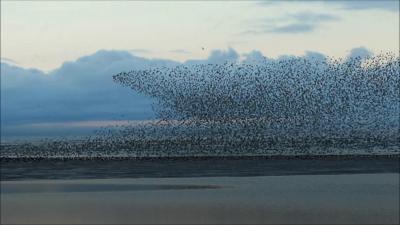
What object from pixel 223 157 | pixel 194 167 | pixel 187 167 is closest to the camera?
Result: pixel 194 167

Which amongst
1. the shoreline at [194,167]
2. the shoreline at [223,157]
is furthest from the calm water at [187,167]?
the shoreline at [223,157]

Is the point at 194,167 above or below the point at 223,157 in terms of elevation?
below

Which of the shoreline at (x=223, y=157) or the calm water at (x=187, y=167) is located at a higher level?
the shoreline at (x=223, y=157)

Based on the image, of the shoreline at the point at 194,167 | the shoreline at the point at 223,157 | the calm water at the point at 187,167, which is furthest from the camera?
the shoreline at the point at 223,157

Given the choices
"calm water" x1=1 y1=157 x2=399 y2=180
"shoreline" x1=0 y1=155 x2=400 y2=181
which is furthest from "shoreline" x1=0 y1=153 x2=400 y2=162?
"calm water" x1=1 y1=157 x2=399 y2=180

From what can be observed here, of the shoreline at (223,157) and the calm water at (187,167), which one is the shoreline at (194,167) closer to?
the calm water at (187,167)

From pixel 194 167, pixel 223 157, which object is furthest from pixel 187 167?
pixel 223 157

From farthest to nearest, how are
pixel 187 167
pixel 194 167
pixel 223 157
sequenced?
pixel 223 157 → pixel 187 167 → pixel 194 167

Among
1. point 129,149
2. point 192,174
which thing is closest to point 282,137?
point 129,149

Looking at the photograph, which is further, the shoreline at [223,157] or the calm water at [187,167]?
the shoreline at [223,157]

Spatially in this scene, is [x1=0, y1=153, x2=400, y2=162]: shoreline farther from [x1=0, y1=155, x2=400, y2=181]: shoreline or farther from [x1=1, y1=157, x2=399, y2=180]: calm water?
[x1=1, y1=157, x2=399, y2=180]: calm water

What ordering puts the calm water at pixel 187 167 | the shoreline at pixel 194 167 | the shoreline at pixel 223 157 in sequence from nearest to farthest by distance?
the shoreline at pixel 194 167 → the calm water at pixel 187 167 → the shoreline at pixel 223 157

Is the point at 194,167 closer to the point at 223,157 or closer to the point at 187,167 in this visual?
the point at 187,167

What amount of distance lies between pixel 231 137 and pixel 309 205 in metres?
51.4
